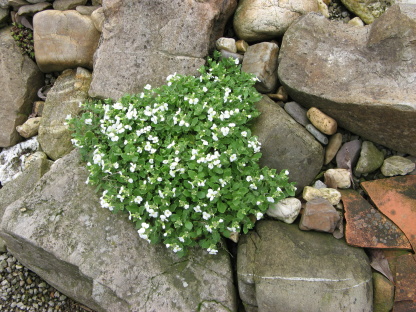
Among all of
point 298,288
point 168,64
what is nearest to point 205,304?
point 298,288

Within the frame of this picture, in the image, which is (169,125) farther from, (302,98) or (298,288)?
(298,288)

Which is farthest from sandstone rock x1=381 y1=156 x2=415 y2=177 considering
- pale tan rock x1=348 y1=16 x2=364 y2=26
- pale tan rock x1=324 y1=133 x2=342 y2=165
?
pale tan rock x1=348 y1=16 x2=364 y2=26

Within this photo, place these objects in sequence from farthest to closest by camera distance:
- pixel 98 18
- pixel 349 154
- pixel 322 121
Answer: pixel 98 18, pixel 349 154, pixel 322 121

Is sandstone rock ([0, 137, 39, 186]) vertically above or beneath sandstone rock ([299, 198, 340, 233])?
beneath

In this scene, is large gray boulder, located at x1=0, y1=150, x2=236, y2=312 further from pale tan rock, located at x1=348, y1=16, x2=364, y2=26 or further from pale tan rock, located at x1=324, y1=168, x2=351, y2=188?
pale tan rock, located at x1=348, y1=16, x2=364, y2=26

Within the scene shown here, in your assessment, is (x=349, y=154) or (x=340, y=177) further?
(x=349, y=154)

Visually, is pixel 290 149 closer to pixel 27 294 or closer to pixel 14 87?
pixel 27 294

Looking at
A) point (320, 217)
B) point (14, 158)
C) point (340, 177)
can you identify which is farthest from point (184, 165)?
point (14, 158)
